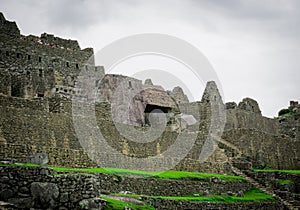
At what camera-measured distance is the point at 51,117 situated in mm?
32406

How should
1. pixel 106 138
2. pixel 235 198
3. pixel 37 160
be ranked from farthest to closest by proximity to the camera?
pixel 106 138, pixel 235 198, pixel 37 160

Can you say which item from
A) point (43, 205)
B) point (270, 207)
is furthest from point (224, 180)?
point (43, 205)

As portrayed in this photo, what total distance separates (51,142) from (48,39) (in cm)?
2233

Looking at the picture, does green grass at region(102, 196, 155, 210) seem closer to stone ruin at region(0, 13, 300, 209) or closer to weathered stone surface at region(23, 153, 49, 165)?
stone ruin at region(0, 13, 300, 209)

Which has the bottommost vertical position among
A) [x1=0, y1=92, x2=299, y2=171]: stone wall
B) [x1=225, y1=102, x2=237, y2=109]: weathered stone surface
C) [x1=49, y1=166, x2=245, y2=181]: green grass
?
[x1=49, y1=166, x2=245, y2=181]: green grass

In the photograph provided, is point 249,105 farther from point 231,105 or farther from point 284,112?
point 284,112

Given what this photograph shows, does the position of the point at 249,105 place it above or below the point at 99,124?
above

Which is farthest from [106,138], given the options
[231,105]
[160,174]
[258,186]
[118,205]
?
[231,105]

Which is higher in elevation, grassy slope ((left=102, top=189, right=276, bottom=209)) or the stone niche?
the stone niche

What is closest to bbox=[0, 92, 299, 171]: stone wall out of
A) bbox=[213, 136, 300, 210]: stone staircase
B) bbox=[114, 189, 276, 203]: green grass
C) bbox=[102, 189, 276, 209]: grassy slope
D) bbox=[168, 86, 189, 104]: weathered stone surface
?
bbox=[213, 136, 300, 210]: stone staircase

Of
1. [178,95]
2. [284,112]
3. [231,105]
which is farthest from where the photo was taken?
[284,112]

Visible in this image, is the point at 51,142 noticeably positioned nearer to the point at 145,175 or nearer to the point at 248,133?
the point at 145,175

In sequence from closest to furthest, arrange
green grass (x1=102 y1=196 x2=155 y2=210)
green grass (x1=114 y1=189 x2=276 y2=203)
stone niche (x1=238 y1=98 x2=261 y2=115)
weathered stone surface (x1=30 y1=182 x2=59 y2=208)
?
weathered stone surface (x1=30 y1=182 x2=59 y2=208)
green grass (x1=102 y1=196 x2=155 y2=210)
green grass (x1=114 y1=189 x2=276 y2=203)
stone niche (x1=238 y1=98 x2=261 y2=115)

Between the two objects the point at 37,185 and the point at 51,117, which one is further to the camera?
the point at 51,117
